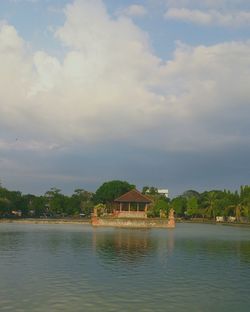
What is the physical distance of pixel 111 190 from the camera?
115 m

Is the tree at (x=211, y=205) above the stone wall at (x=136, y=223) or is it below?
above

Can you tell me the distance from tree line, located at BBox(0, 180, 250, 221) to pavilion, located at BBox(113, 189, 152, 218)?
43.3ft

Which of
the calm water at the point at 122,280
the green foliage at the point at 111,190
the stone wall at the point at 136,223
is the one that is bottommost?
the calm water at the point at 122,280

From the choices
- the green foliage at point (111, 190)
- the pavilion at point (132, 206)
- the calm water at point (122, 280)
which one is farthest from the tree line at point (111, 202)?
the calm water at point (122, 280)

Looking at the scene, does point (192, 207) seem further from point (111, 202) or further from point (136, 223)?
point (136, 223)

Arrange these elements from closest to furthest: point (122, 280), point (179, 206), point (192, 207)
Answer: point (122, 280) → point (192, 207) → point (179, 206)

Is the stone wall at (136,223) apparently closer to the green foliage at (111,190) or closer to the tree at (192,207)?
the tree at (192,207)

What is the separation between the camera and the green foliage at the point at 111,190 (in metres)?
114

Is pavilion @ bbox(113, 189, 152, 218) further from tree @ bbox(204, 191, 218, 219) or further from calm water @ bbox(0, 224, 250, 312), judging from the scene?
calm water @ bbox(0, 224, 250, 312)

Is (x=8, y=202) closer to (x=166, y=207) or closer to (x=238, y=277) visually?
(x=166, y=207)

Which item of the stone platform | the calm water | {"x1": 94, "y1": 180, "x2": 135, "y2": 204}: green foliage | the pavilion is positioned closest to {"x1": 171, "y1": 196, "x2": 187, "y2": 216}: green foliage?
{"x1": 94, "y1": 180, "x2": 135, "y2": 204}: green foliage

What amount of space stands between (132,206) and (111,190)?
123ft

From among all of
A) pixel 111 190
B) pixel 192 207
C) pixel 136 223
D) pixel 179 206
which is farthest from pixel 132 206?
pixel 111 190

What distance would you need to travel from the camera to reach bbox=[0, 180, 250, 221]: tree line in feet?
308
